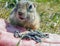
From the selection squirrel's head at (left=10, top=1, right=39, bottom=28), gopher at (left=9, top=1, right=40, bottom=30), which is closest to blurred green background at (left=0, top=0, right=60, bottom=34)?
gopher at (left=9, top=1, right=40, bottom=30)

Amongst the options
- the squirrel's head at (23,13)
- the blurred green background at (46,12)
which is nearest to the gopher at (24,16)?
the squirrel's head at (23,13)

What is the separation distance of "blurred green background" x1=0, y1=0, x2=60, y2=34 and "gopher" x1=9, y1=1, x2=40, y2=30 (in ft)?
1.16

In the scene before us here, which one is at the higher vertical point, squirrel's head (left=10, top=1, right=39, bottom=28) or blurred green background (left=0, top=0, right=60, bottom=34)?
squirrel's head (left=10, top=1, right=39, bottom=28)

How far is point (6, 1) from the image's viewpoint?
21.4ft

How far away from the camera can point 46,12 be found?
6336 mm

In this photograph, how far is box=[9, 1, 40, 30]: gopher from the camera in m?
4.71

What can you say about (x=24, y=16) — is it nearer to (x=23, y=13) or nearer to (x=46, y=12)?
(x=23, y=13)

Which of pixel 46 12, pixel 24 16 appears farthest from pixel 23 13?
pixel 46 12

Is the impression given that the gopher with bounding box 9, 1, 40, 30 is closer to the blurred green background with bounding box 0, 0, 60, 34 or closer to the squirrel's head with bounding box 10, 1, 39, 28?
the squirrel's head with bounding box 10, 1, 39, 28

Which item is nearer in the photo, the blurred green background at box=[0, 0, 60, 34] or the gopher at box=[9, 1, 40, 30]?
the gopher at box=[9, 1, 40, 30]

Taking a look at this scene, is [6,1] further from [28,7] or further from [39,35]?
[39,35]

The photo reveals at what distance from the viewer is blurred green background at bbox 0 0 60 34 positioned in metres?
5.62

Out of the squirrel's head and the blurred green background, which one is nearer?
the squirrel's head

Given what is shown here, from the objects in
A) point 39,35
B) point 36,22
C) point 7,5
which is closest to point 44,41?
point 39,35
